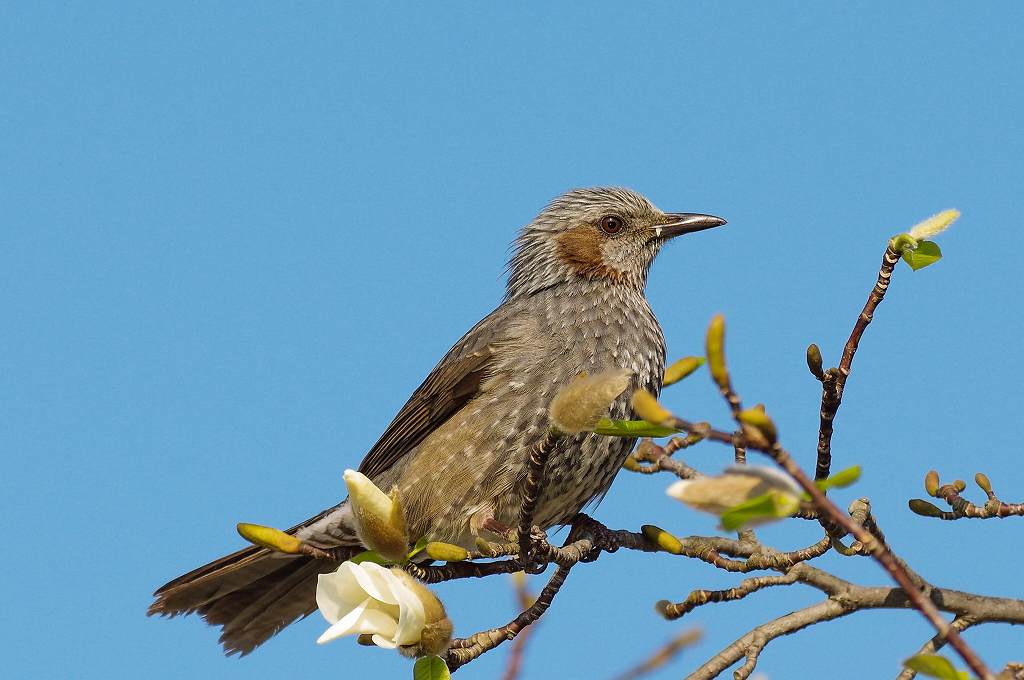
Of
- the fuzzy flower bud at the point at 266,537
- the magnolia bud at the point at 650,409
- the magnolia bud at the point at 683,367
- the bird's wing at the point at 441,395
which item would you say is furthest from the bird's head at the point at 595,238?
the magnolia bud at the point at 650,409

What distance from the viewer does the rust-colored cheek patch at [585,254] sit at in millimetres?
6891

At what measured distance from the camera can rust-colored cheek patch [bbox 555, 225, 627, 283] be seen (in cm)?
689

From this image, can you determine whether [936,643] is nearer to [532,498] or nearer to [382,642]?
A: [532,498]

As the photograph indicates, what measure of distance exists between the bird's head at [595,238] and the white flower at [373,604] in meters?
3.90

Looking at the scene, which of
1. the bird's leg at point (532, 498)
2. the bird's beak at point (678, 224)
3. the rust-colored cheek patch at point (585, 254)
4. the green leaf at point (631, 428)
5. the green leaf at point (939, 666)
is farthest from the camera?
the bird's beak at point (678, 224)

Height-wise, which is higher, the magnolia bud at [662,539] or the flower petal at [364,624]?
the magnolia bud at [662,539]

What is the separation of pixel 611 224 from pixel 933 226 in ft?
12.4

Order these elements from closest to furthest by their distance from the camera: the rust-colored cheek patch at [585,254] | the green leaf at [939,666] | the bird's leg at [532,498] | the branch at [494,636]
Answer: the green leaf at [939,666] < the bird's leg at [532,498] < the branch at [494,636] < the rust-colored cheek patch at [585,254]

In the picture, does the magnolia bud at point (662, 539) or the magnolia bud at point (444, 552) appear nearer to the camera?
the magnolia bud at point (444, 552)

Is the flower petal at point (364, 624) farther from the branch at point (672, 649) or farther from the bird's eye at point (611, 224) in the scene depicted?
the bird's eye at point (611, 224)

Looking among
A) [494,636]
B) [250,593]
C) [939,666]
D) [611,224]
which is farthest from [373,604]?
[611,224]

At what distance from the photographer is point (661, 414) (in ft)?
7.57

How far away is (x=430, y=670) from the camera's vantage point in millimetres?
3402

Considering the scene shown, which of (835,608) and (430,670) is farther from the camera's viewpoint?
(835,608)
